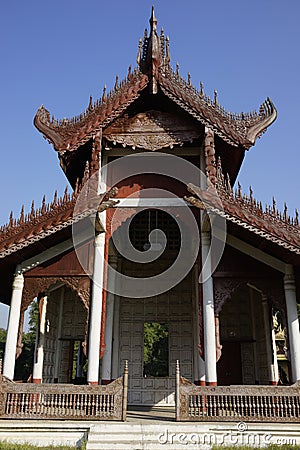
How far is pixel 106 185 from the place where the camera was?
380 inches

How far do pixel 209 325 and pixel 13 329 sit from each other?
388 centimetres

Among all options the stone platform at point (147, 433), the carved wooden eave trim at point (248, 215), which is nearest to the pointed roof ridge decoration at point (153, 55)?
the carved wooden eave trim at point (248, 215)

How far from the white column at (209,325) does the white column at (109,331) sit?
230 cm

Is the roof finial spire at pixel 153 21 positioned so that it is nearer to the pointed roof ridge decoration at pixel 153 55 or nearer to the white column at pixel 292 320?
the pointed roof ridge decoration at pixel 153 55

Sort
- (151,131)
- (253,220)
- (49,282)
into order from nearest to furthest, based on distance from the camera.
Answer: (253,220), (49,282), (151,131)

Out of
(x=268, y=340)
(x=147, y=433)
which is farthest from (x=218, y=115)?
(x=147, y=433)

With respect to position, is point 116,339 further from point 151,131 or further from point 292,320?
point 151,131

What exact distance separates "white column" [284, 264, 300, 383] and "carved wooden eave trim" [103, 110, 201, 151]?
380 cm

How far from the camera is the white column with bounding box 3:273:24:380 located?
8047mm

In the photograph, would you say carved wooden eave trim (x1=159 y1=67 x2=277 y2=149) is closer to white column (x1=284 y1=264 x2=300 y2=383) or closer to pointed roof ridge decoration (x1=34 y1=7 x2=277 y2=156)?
pointed roof ridge decoration (x1=34 y1=7 x2=277 y2=156)

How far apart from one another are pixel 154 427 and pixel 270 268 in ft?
12.6

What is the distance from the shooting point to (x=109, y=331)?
404 inches

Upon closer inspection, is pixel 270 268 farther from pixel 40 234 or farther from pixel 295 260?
pixel 40 234

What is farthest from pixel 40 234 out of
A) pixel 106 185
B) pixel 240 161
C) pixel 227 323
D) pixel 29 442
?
pixel 227 323
